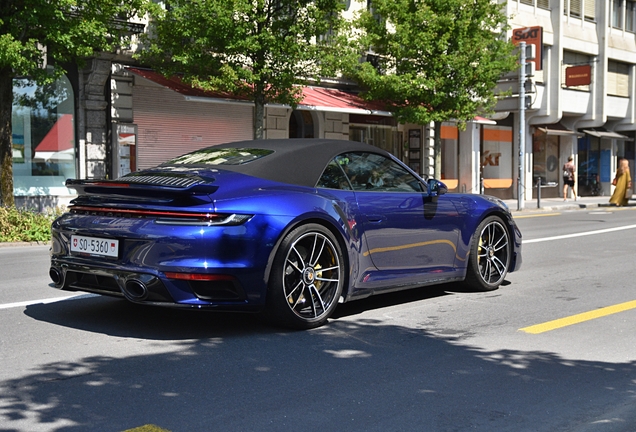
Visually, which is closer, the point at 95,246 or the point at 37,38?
the point at 95,246

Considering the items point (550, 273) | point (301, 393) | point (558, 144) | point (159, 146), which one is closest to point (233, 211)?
point (301, 393)

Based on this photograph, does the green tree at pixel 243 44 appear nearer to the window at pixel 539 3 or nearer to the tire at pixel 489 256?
the tire at pixel 489 256

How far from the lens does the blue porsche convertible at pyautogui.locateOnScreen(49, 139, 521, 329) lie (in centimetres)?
543

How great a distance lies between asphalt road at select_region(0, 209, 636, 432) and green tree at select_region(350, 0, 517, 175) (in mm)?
17907

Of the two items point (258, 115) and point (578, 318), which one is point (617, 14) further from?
point (578, 318)

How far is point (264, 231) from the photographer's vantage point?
559 centimetres

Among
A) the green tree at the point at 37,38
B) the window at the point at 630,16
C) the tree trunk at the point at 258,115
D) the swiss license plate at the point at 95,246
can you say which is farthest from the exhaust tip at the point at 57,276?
the window at the point at 630,16

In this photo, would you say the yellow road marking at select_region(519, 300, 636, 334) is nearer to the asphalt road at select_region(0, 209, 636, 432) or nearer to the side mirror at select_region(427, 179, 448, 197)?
the asphalt road at select_region(0, 209, 636, 432)

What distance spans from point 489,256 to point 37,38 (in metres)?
11.1

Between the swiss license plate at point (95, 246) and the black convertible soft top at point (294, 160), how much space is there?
1.05 meters

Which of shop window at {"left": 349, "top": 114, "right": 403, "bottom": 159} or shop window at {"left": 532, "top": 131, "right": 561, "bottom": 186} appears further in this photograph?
shop window at {"left": 532, "top": 131, "right": 561, "bottom": 186}

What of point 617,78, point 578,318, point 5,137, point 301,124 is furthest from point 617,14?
point 578,318

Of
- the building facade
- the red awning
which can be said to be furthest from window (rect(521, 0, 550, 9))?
the red awning

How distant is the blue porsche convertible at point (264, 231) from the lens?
543 centimetres
